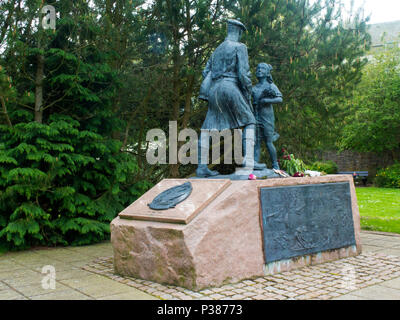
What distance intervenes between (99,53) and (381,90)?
20.2 m

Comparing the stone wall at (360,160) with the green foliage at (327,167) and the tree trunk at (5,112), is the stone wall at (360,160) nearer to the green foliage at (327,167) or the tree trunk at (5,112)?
the green foliage at (327,167)

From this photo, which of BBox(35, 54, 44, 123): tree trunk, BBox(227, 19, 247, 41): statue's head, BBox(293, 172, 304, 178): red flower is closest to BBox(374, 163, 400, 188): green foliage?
BBox(293, 172, 304, 178): red flower

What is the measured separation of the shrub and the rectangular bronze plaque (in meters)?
3.41

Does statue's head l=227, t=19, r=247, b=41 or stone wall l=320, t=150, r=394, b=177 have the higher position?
statue's head l=227, t=19, r=247, b=41

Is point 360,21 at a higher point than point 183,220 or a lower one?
higher

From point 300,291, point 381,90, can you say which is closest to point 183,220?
point 300,291

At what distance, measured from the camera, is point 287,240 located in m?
5.33

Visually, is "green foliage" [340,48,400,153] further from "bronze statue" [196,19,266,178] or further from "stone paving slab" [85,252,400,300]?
"stone paving slab" [85,252,400,300]

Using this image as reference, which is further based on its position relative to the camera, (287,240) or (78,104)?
(78,104)

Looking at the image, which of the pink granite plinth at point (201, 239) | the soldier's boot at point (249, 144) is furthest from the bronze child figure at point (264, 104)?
the pink granite plinth at point (201, 239)

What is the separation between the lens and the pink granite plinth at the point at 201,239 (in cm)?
448

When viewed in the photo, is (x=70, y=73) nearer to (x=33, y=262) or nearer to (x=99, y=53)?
(x=99, y=53)

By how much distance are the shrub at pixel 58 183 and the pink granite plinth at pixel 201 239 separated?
229 cm

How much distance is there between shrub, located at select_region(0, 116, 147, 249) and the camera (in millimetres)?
6820
